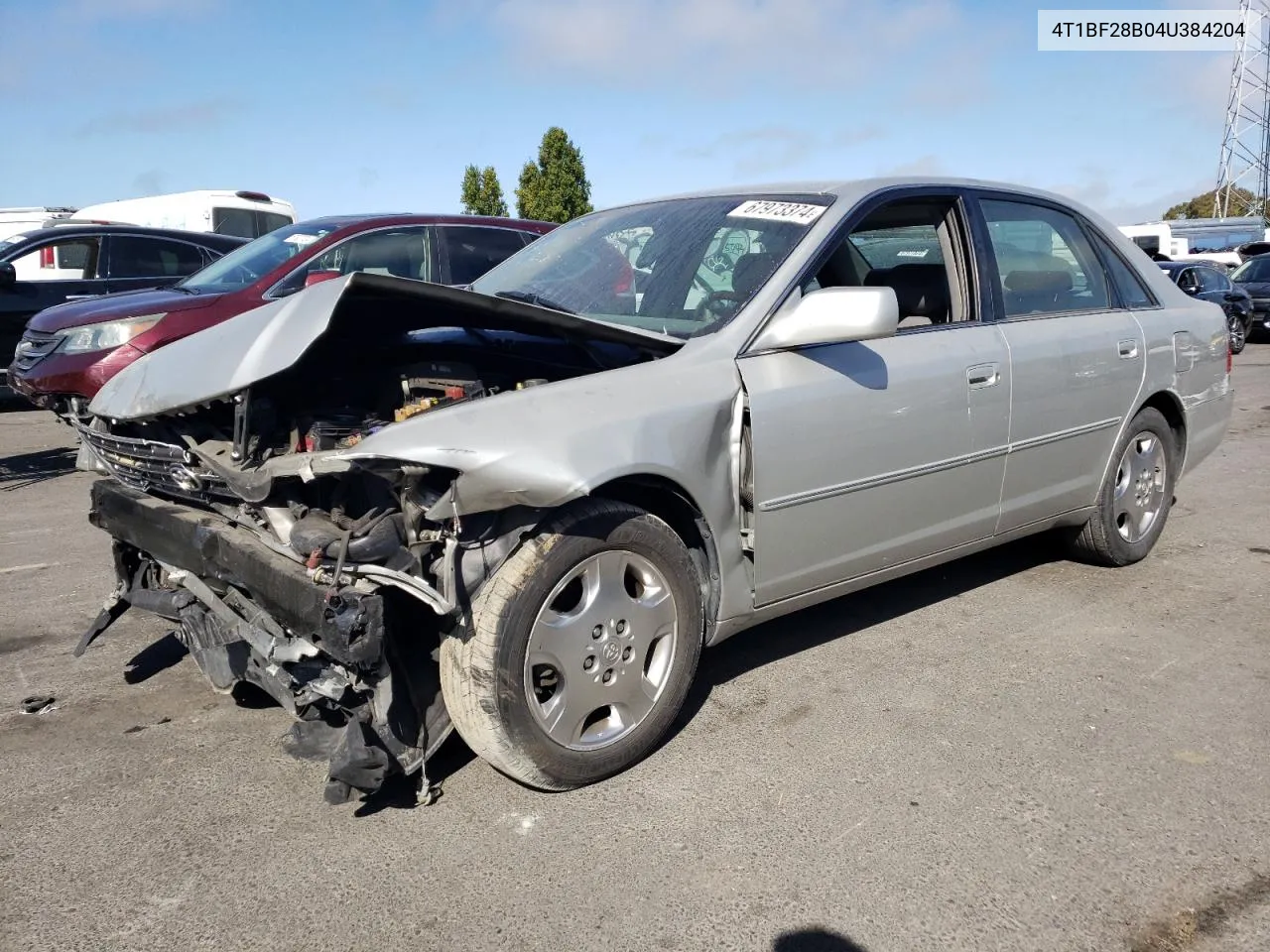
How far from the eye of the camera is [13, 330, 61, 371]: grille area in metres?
7.25

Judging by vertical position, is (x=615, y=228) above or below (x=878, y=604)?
above

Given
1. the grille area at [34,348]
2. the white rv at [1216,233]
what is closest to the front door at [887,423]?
Answer: the grille area at [34,348]

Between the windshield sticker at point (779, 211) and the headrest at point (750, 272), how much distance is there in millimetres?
212

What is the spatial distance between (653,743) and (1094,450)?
250cm

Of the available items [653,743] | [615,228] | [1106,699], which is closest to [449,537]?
[653,743]

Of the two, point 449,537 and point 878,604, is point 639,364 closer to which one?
point 449,537

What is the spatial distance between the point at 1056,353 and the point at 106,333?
236 inches

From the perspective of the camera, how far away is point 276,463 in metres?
2.81

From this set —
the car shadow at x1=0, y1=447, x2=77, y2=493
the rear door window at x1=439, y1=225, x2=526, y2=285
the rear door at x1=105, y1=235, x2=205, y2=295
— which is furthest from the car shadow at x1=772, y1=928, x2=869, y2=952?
the rear door at x1=105, y1=235, x2=205, y2=295

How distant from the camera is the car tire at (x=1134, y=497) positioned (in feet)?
15.4

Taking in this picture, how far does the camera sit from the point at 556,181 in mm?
29328

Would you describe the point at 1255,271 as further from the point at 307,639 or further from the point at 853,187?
the point at 307,639

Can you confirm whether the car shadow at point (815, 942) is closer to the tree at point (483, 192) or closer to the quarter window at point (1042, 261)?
the quarter window at point (1042, 261)

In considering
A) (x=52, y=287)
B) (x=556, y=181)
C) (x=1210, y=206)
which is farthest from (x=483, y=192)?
(x=1210, y=206)
